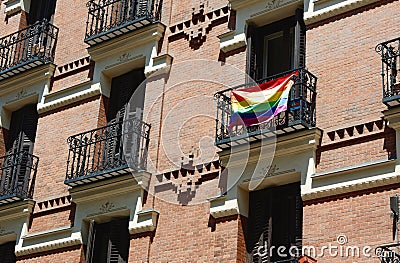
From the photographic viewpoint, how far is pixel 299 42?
17.0 m

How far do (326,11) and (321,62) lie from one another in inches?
43.4

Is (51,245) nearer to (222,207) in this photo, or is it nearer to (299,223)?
(222,207)

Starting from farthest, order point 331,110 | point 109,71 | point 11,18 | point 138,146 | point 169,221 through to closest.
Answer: point 11,18
point 109,71
point 138,146
point 169,221
point 331,110

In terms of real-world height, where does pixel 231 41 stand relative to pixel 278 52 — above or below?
above

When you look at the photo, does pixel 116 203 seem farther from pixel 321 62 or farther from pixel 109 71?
→ pixel 321 62

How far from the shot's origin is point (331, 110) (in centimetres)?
1578

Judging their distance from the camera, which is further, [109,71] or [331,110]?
[109,71]

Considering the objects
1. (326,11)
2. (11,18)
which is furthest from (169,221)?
(11,18)

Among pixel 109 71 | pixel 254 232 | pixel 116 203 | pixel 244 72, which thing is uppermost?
pixel 109 71

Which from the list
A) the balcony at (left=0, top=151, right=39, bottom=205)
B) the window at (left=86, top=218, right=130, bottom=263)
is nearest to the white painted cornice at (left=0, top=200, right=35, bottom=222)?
the balcony at (left=0, top=151, right=39, bottom=205)

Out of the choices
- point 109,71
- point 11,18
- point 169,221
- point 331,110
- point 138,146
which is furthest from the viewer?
point 11,18

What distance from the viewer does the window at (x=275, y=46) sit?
17.2m

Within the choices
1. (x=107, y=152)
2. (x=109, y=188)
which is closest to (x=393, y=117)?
(x=109, y=188)

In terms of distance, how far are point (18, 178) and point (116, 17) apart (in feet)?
15.6
